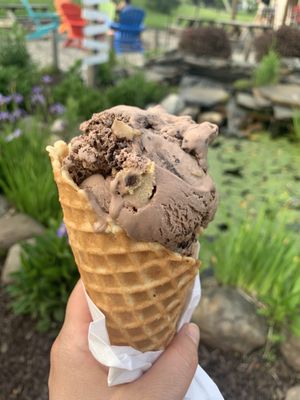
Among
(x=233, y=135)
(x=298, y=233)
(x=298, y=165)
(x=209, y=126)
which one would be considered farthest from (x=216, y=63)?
(x=209, y=126)

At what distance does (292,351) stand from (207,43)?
223 inches

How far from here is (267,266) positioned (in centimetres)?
216

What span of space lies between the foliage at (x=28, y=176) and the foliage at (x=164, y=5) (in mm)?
19747

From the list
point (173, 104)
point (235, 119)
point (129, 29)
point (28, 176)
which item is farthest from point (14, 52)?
point (129, 29)

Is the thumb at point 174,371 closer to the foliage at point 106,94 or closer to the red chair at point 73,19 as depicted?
the foliage at point 106,94

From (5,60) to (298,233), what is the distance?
4804mm

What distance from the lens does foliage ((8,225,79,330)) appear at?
90.1 inches

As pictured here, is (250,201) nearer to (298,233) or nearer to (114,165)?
(298,233)

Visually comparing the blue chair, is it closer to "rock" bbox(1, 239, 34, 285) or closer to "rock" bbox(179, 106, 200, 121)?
"rock" bbox(179, 106, 200, 121)

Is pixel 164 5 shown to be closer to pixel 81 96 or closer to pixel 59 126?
pixel 81 96

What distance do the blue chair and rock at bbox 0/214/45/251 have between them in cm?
776

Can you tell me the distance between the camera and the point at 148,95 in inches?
214

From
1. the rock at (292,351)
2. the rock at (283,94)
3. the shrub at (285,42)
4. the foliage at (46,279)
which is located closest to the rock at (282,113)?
the rock at (283,94)

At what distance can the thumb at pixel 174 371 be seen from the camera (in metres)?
1.22
